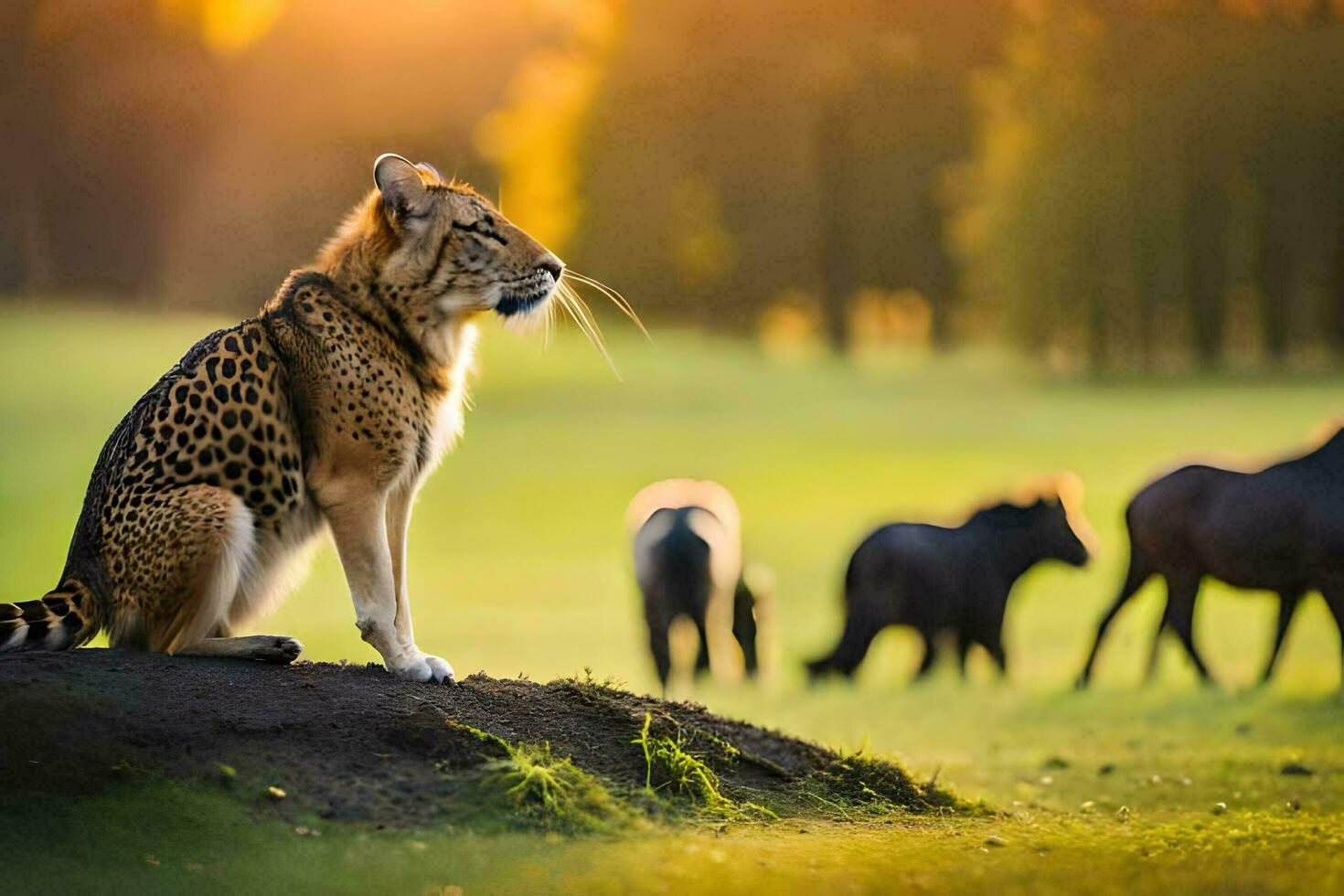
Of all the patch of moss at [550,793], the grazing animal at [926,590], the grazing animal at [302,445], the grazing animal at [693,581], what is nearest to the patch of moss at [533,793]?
the patch of moss at [550,793]

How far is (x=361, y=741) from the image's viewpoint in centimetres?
514

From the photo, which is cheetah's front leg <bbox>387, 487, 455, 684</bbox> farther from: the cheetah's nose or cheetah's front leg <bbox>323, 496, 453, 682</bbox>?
the cheetah's nose

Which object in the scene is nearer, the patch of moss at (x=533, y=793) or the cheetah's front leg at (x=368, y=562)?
the patch of moss at (x=533, y=793)

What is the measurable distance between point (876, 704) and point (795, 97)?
82.2 ft

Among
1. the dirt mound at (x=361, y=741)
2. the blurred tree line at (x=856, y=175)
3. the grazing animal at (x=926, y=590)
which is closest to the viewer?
the dirt mound at (x=361, y=741)

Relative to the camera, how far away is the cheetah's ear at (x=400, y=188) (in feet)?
18.9

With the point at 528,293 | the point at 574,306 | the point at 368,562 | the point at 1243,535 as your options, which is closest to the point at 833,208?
the point at 1243,535

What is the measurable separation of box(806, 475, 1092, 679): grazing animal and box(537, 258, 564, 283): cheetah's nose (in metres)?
5.35

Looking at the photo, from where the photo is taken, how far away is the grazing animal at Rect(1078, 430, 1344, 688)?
894 cm

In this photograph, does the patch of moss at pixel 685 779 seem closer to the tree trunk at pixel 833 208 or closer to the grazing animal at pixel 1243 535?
the grazing animal at pixel 1243 535

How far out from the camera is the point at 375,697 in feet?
17.9

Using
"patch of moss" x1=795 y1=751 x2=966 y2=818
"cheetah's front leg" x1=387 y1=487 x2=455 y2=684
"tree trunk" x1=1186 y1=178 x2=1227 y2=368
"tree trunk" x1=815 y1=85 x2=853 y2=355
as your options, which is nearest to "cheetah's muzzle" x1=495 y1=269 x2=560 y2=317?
"cheetah's front leg" x1=387 y1=487 x2=455 y2=684

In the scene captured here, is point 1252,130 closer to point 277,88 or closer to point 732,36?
point 732,36

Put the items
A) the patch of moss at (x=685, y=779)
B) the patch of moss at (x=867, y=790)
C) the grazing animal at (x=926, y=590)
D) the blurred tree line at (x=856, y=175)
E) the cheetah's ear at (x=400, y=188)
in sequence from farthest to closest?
the blurred tree line at (x=856, y=175)
the grazing animal at (x=926, y=590)
the patch of moss at (x=867, y=790)
the cheetah's ear at (x=400, y=188)
the patch of moss at (x=685, y=779)
